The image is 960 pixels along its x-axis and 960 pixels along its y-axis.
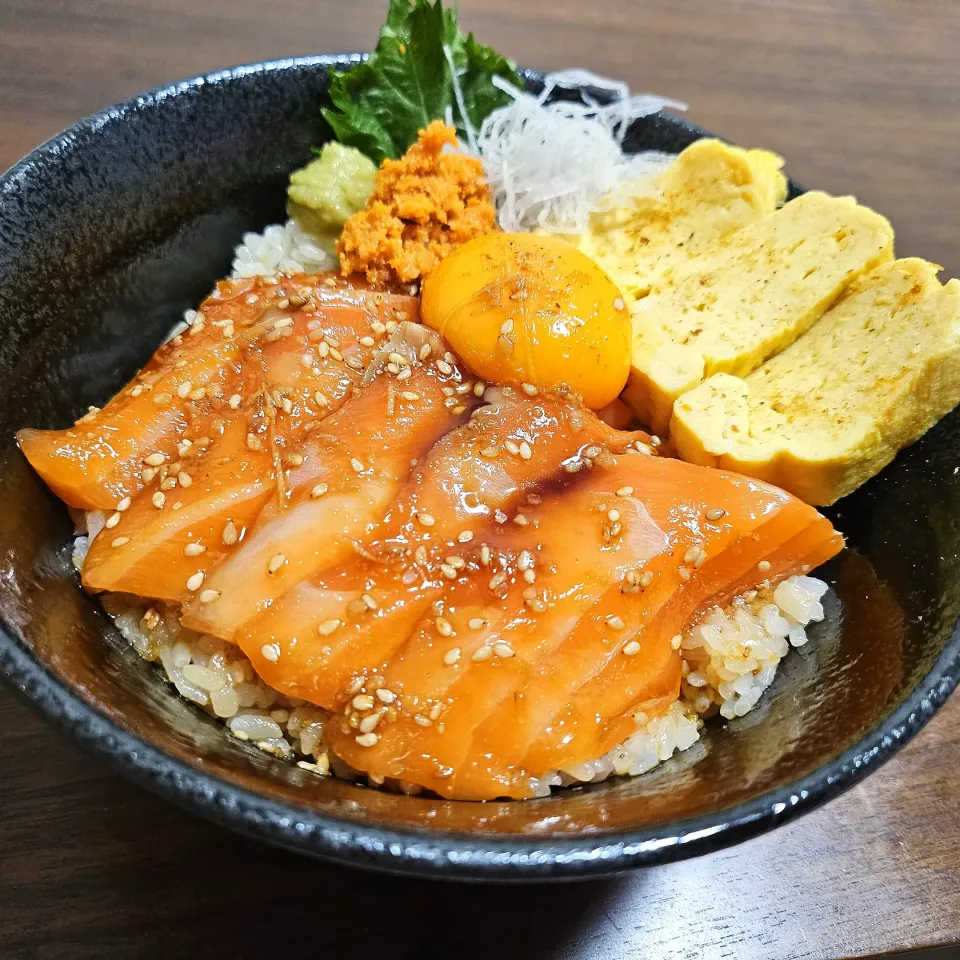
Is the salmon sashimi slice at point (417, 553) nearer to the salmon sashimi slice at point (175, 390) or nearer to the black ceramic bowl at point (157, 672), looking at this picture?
the black ceramic bowl at point (157, 672)

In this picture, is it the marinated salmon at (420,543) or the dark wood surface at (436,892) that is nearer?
the marinated salmon at (420,543)

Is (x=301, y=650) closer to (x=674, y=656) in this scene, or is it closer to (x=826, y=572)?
(x=674, y=656)

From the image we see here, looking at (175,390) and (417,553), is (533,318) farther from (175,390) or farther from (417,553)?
(175,390)

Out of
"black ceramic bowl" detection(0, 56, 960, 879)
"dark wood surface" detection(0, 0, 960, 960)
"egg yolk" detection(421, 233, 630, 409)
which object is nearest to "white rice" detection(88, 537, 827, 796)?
"black ceramic bowl" detection(0, 56, 960, 879)

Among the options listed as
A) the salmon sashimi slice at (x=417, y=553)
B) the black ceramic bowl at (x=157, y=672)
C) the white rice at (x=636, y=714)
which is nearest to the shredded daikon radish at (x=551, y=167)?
the black ceramic bowl at (x=157, y=672)

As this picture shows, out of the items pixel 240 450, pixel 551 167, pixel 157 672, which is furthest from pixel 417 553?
pixel 551 167

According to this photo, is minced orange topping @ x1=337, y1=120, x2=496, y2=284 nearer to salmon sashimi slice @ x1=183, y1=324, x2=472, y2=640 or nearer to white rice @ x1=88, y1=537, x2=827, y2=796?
salmon sashimi slice @ x1=183, y1=324, x2=472, y2=640
